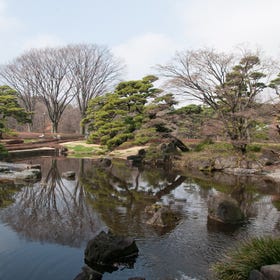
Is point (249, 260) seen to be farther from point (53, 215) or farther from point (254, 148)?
point (254, 148)

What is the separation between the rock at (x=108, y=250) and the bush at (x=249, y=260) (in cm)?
190

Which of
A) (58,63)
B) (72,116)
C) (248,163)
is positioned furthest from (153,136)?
(72,116)

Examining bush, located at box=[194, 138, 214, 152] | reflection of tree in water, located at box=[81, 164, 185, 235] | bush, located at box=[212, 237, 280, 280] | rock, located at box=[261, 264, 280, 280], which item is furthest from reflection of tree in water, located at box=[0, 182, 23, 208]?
bush, located at box=[194, 138, 214, 152]

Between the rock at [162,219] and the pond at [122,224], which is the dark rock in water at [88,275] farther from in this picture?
the rock at [162,219]

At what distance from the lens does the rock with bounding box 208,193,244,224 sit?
8.21 meters

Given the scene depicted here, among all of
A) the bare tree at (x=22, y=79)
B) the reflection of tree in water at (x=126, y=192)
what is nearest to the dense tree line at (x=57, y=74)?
the bare tree at (x=22, y=79)

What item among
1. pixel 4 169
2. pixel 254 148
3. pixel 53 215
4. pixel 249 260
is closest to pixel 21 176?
pixel 4 169

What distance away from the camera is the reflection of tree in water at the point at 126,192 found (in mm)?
8078

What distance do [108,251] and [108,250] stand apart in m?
0.02

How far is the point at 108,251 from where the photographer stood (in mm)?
5676

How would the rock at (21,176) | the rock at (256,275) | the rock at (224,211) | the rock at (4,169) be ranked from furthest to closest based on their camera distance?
the rock at (4,169) → the rock at (21,176) → the rock at (224,211) → the rock at (256,275)

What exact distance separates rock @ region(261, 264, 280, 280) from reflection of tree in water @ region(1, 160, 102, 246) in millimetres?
4159

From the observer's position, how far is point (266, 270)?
12.5 ft

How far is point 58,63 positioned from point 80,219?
1244 inches
